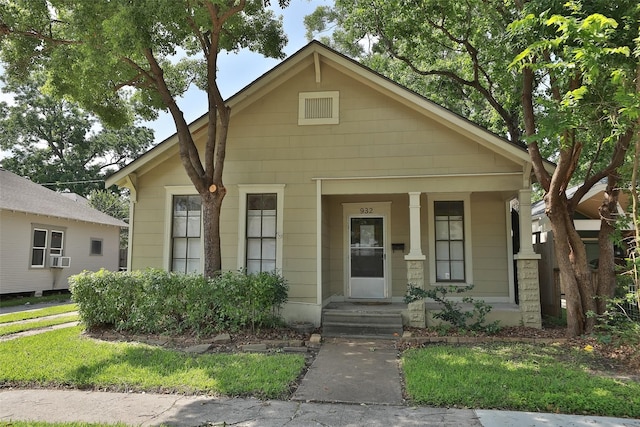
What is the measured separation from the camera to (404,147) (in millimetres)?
8680

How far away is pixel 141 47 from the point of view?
6.85m

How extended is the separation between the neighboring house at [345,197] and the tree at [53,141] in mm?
27060

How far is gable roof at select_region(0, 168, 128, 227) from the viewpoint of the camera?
575 inches

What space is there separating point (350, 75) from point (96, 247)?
15413 mm

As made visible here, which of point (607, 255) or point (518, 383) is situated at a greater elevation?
point (607, 255)

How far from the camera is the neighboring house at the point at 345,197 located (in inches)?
331

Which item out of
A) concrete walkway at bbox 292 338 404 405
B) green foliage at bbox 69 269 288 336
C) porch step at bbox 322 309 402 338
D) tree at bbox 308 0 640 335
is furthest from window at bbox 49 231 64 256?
concrete walkway at bbox 292 338 404 405

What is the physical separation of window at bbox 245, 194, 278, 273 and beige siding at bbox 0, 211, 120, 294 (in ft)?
33.9

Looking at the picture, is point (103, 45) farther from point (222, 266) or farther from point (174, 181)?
point (222, 266)

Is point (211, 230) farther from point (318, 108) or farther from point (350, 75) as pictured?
point (350, 75)

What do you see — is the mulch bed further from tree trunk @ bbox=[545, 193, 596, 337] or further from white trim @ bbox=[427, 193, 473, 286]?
white trim @ bbox=[427, 193, 473, 286]

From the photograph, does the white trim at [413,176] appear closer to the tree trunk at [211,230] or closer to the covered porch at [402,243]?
the covered porch at [402,243]

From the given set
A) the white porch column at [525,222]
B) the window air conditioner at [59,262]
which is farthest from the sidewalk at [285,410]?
the window air conditioner at [59,262]

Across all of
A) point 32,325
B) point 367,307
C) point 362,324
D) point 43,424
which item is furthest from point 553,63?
point 32,325
